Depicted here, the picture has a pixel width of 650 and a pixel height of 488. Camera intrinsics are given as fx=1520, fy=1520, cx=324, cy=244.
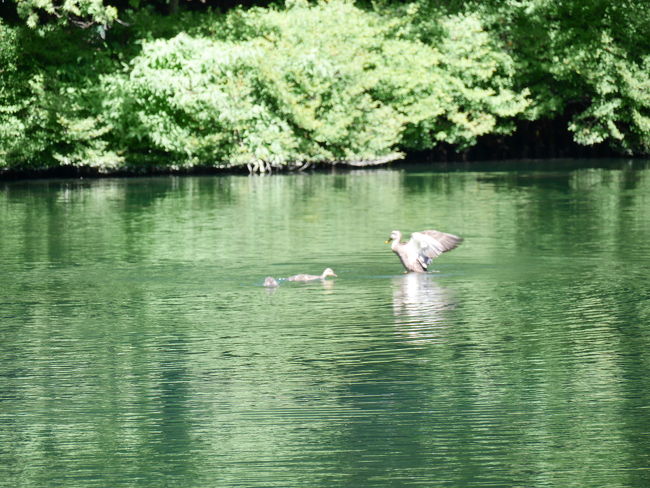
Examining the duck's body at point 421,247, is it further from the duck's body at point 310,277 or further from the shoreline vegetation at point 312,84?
the shoreline vegetation at point 312,84

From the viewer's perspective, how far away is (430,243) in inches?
685

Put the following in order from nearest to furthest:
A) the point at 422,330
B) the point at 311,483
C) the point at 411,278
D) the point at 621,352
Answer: the point at 311,483 < the point at 621,352 < the point at 422,330 < the point at 411,278

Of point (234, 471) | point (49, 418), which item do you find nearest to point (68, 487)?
point (234, 471)

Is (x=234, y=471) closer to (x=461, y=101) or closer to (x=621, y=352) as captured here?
(x=621, y=352)

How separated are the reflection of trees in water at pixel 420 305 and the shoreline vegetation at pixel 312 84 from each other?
27.0 metres

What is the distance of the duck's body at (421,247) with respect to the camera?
Result: 681 inches

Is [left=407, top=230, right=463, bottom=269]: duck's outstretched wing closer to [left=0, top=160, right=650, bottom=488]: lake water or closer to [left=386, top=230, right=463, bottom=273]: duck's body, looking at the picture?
[left=386, top=230, right=463, bottom=273]: duck's body

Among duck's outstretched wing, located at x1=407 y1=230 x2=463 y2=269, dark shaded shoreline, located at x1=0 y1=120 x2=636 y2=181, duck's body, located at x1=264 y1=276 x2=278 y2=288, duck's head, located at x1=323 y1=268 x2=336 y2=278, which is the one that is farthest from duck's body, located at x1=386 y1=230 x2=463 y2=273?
dark shaded shoreline, located at x1=0 y1=120 x2=636 y2=181

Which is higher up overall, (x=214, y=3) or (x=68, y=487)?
(x=214, y=3)

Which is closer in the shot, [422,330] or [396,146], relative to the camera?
[422,330]

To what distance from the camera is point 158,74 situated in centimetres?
4306

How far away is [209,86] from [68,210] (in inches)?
563

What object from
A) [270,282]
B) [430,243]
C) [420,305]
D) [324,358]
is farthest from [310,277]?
[324,358]

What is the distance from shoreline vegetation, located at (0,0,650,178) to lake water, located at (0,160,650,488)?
751 inches
